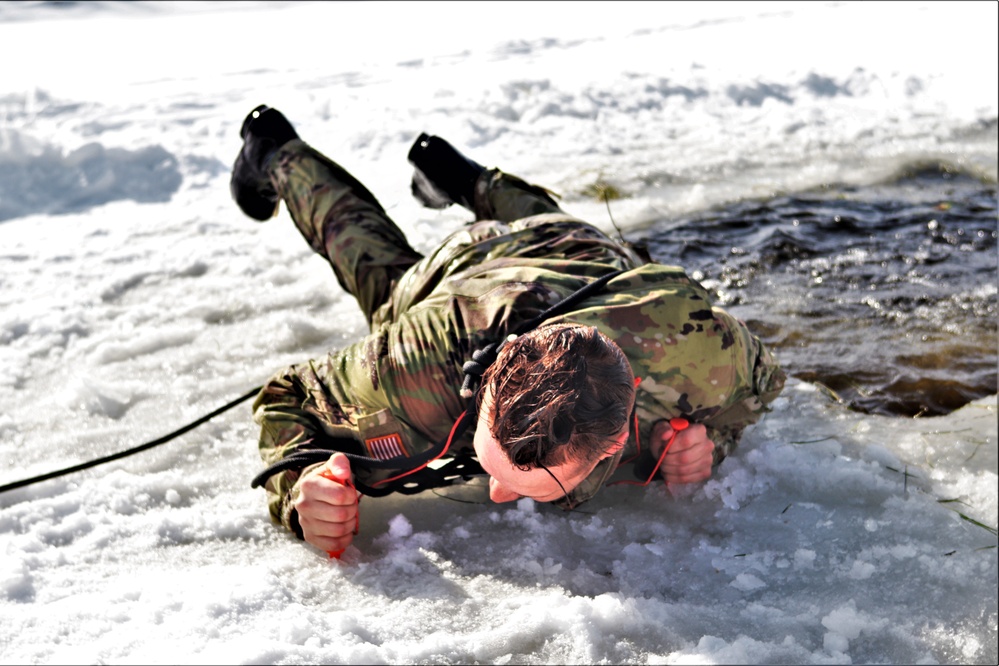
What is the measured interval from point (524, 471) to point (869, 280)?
99.1 inches

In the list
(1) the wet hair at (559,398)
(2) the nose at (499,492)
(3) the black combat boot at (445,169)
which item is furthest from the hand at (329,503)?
(3) the black combat boot at (445,169)

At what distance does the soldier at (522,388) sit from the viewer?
188 centimetres

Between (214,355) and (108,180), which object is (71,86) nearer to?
(108,180)

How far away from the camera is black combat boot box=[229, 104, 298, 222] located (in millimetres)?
3297

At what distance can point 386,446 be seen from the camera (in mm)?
2252

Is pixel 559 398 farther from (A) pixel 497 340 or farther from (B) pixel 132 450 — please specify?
(B) pixel 132 450

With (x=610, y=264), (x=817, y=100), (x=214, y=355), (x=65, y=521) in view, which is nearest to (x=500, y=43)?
(x=817, y=100)

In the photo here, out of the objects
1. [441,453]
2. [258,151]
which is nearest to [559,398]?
[441,453]

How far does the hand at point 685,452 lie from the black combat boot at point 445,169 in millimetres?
1346

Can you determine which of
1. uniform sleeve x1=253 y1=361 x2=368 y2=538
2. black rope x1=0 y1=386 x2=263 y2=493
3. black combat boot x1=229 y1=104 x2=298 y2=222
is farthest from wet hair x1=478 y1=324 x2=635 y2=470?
black combat boot x1=229 y1=104 x2=298 y2=222

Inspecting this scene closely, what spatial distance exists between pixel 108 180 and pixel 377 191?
4.66ft

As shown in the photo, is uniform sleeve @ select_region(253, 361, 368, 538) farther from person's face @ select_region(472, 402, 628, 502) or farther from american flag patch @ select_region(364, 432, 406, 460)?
person's face @ select_region(472, 402, 628, 502)

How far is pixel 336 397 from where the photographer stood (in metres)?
2.35

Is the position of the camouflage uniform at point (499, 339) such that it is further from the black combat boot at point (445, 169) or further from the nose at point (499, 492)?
the black combat boot at point (445, 169)
